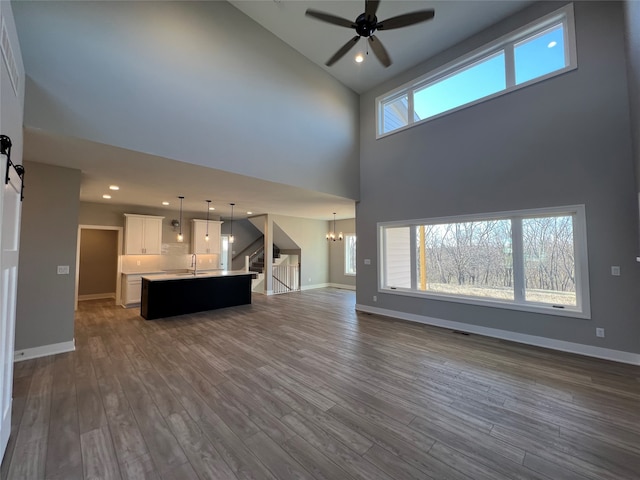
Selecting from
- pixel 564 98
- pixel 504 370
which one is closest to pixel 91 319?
pixel 504 370

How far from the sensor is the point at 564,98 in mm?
3881

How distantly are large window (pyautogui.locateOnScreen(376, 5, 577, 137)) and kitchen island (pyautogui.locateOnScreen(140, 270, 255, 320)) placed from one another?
5416mm

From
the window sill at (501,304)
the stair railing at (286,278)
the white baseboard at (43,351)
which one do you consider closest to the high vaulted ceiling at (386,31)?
the window sill at (501,304)

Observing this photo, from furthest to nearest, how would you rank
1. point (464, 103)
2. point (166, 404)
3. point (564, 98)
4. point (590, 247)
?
point (464, 103) < point (564, 98) < point (590, 247) < point (166, 404)

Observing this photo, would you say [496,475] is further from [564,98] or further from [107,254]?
[107,254]

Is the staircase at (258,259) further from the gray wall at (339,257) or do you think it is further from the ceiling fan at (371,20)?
the ceiling fan at (371,20)

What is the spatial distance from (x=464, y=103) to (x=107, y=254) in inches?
424

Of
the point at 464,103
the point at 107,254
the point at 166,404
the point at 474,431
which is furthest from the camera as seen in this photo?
the point at 107,254

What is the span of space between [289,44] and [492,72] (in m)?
3.98

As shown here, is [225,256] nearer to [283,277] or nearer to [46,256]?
[283,277]

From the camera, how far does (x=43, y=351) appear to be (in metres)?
3.64

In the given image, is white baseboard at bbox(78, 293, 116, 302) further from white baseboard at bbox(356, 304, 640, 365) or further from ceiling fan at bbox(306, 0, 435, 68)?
ceiling fan at bbox(306, 0, 435, 68)

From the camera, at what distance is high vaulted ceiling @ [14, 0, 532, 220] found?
3261 mm

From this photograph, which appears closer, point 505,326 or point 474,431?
point 474,431
